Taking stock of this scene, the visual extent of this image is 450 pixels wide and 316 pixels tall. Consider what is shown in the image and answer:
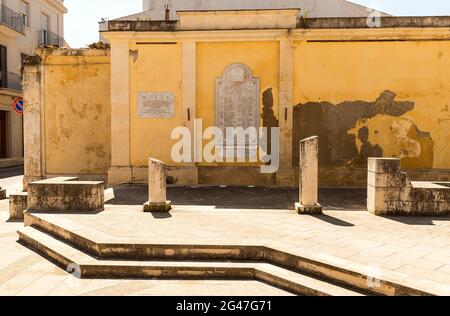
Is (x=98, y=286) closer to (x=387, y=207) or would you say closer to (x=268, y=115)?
(x=387, y=207)

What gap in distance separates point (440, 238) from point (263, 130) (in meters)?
6.05

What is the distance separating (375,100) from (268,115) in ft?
10.6

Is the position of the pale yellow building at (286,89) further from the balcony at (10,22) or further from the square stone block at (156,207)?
the balcony at (10,22)

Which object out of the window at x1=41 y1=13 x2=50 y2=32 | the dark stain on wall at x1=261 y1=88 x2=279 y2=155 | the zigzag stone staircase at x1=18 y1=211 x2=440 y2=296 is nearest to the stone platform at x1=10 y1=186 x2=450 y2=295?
the zigzag stone staircase at x1=18 y1=211 x2=440 y2=296

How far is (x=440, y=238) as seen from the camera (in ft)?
18.0

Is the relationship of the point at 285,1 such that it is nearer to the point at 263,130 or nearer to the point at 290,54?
the point at 290,54

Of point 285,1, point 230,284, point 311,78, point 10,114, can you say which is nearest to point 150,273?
point 230,284

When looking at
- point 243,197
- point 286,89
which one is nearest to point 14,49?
point 286,89

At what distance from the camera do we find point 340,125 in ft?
34.7

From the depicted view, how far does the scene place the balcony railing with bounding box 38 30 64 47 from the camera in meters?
25.1

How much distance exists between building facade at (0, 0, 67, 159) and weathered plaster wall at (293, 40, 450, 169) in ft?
59.8

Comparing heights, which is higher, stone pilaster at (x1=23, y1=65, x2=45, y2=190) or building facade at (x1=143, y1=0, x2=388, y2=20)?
building facade at (x1=143, y1=0, x2=388, y2=20)

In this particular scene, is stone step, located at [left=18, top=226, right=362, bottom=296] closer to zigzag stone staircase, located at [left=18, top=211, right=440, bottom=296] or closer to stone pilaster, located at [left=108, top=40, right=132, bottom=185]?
zigzag stone staircase, located at [left=18, top=211, right=440, bottom=296]

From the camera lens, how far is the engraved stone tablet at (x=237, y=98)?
10.7 metres
